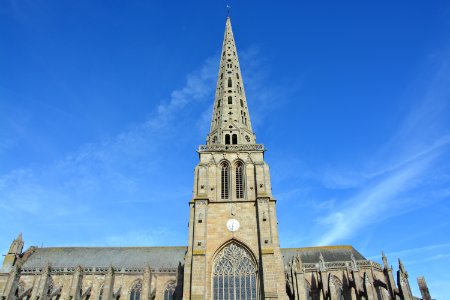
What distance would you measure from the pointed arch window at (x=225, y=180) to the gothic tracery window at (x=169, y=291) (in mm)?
11073

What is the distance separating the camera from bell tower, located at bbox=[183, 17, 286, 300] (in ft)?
70.0

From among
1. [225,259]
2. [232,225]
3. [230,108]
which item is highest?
[230,108]

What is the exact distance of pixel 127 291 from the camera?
101 feet

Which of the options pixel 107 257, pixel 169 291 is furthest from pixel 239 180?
pixel 107 257

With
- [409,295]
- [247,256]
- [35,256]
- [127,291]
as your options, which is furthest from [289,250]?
[35,256]

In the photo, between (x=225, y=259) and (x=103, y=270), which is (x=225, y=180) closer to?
(x=225, y=259)

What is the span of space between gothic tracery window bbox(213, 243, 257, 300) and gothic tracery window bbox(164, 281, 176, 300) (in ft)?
34.3

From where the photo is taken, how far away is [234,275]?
71.6 ft

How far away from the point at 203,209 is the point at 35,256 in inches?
894

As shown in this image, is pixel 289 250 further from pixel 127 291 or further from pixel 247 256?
pixel 127 291

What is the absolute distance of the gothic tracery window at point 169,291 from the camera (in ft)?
99.9

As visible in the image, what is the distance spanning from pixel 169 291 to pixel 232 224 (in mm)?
11575

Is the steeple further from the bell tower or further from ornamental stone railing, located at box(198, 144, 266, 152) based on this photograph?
ornamental stone railing, located at box(198, 144, 266, 152)

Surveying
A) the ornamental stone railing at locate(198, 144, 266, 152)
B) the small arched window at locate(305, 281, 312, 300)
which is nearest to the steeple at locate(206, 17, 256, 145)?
the ornamental stone railing at locate(198, 144, 266, 152)
